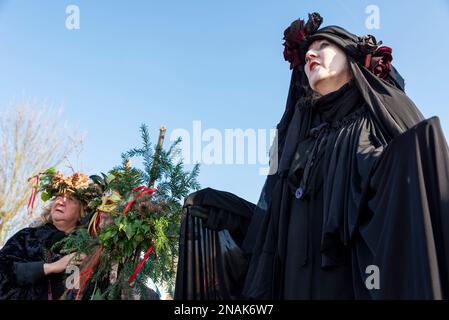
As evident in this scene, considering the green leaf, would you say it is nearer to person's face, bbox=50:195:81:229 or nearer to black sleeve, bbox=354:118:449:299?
person's face, bbox=50:195:81:229

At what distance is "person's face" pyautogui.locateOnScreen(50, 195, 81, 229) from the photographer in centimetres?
491

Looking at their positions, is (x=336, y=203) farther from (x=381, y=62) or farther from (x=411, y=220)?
(x=381, y=62)

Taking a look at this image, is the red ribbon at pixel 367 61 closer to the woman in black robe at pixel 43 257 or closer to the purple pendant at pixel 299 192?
the purple pendant at pixel 299 192

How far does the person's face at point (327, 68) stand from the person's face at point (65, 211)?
2.87 m

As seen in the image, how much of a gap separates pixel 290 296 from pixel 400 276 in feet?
2.45

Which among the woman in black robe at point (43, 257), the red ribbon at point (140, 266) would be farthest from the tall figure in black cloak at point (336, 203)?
the woman in black robe at point (43, 257)

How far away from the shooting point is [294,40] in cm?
343

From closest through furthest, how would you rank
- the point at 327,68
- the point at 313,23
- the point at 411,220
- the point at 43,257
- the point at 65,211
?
1. the point at 411,220
2. the point at 327,68
3. the point at 313,23
4. the point at 43,257
5. the point at 65,211

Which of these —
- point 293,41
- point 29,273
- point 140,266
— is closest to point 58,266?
point 29,273

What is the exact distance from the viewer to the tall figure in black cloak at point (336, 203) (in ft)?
6.98

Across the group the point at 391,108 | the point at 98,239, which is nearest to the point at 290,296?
the point at 391,108

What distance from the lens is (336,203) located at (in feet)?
8.29

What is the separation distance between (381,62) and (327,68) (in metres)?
0.35

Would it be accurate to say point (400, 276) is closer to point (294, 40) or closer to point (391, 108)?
point (391, 108)
